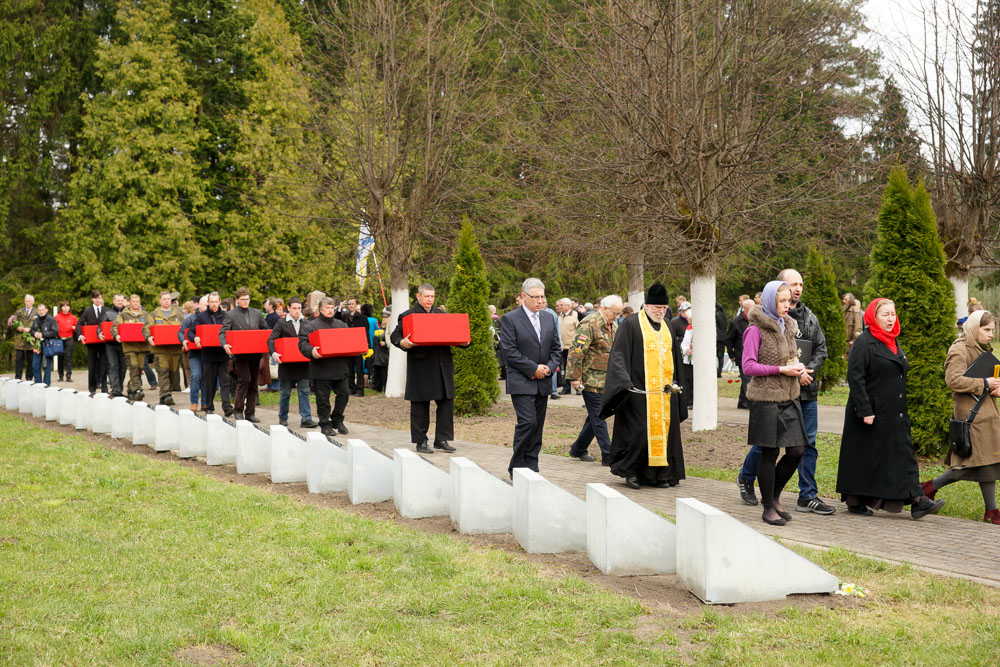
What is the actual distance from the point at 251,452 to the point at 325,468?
156 cm

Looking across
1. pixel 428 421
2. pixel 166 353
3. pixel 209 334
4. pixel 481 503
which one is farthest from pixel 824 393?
pixel 481 503

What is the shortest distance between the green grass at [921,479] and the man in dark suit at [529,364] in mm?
2135

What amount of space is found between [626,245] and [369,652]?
1055 centimetres

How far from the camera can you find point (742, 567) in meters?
5.71

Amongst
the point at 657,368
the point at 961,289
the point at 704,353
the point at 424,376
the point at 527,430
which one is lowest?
the point at 527,430

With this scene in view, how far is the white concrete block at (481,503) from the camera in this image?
7.66 meters

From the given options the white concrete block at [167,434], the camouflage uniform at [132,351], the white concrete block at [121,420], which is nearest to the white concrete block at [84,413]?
the white concrete block at [121,420]

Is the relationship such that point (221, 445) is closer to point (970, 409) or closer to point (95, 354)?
point (970, 409)

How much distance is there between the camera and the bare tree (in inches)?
763

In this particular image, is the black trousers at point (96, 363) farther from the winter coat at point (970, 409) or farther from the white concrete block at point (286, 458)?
the winter coat at point (970, 409)

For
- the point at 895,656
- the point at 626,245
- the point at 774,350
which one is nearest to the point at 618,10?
the point at 626,245

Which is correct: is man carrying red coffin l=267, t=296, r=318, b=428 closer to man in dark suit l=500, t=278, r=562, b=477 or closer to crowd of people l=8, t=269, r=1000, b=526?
crowd of people l=8, t=269, r=1000, b=526

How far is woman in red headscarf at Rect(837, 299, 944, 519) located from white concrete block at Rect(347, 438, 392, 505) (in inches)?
163

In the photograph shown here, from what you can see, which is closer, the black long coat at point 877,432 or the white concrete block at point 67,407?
the black long coat at point 877,432
